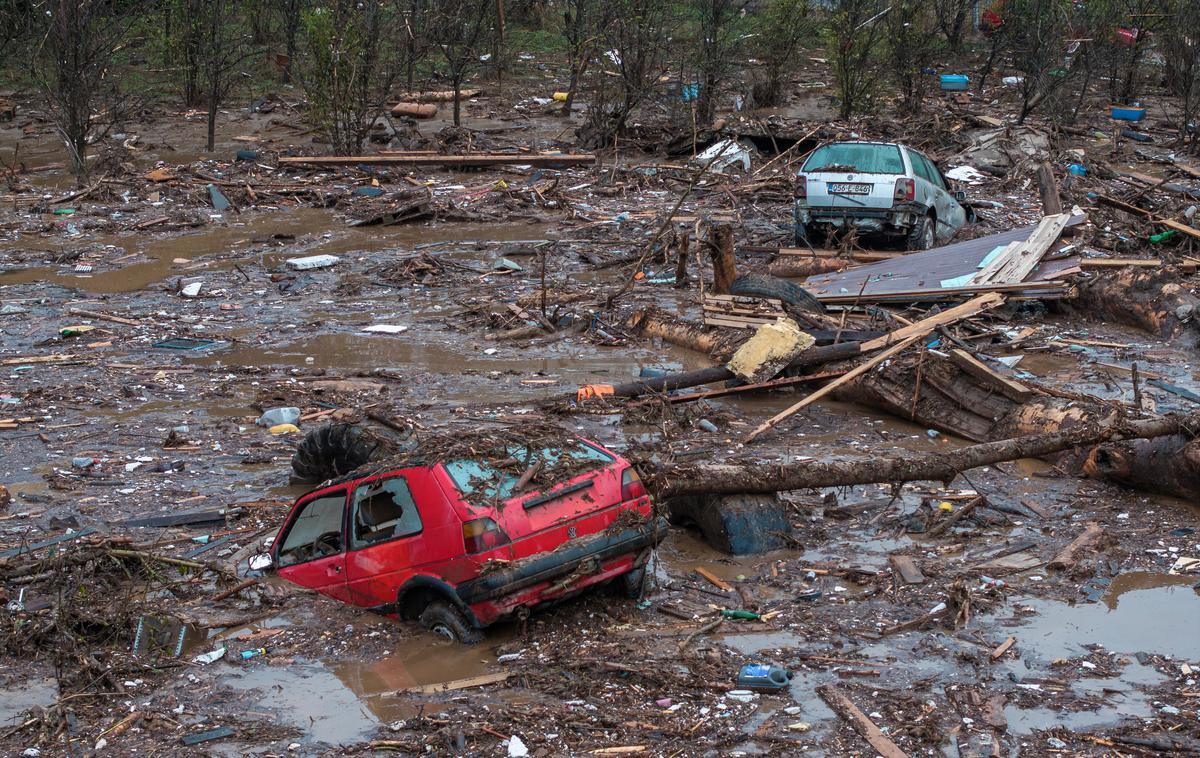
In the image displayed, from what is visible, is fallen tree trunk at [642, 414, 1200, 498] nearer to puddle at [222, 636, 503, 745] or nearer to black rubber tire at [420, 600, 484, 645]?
black rubber tire at [420, 600, 484, 645]

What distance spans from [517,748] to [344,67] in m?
21.1

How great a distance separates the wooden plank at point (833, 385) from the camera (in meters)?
10.2

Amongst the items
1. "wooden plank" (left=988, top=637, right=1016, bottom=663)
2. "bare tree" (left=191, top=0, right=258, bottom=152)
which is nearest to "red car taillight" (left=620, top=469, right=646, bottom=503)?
"wooden plank" (left=988, top=637, right=1016, bottom=663)

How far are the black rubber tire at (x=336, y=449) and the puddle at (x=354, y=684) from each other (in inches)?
101

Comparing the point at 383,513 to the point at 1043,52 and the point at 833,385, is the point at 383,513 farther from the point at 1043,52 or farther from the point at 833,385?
the point at 1043,52

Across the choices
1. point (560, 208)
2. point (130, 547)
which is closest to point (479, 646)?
point (130, 547)

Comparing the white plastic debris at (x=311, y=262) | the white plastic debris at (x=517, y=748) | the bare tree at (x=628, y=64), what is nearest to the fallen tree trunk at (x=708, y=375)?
the white plastic debris at (x=517, y=748)

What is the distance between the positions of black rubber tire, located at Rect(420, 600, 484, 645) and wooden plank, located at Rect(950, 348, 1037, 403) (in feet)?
18.4

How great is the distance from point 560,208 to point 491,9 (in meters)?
11.9

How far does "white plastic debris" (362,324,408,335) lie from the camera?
14.4 meters

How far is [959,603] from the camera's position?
→ 672cm

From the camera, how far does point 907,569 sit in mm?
7418

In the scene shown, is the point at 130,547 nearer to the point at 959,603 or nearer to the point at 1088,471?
the point at 959,603

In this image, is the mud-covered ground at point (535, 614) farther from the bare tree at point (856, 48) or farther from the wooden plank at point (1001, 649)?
the bare tree at point (856, 48)
